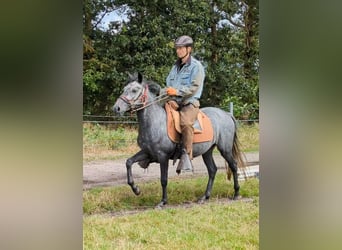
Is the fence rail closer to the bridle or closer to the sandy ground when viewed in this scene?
the bridle

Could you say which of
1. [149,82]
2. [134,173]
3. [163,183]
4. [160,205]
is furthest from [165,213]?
[149,82]

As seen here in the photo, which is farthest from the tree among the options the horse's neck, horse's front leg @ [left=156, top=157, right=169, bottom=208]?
horse's front leg @ [left=156, top=157, right=169, bottom=208]

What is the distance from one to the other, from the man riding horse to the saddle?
3 centimetres

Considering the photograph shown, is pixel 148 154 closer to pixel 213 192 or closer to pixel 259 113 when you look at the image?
pixel 213 192

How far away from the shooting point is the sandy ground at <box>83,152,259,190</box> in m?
2.58

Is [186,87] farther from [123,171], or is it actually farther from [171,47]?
[123,171]

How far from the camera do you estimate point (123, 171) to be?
104 inches

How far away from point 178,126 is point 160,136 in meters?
0.14

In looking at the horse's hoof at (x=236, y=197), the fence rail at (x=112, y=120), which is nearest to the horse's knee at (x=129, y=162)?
the fence rail at (x=112, y=120)

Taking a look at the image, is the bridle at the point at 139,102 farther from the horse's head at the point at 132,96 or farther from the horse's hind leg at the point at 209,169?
the horse's hind leg at the point at 209,169

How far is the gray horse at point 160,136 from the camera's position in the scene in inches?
105

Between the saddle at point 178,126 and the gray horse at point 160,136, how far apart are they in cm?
3

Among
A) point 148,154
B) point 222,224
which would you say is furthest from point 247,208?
point 148,154
